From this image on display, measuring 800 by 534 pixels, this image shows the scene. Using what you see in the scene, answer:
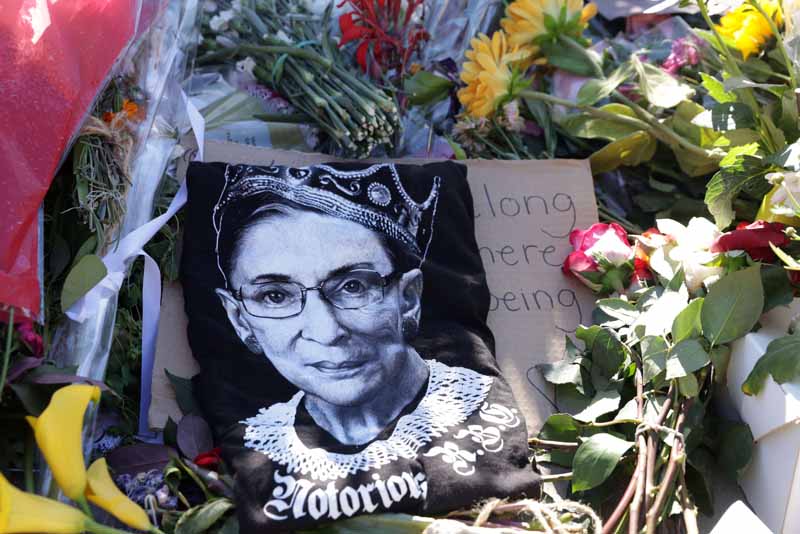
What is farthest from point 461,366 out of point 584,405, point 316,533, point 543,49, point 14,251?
point 543,49

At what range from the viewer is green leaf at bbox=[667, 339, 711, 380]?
83cm

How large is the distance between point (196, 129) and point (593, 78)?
0.55 meters

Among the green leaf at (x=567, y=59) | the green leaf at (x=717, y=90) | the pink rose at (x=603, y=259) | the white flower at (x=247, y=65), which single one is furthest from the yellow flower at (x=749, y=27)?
the white flower at (x=247, y=65)

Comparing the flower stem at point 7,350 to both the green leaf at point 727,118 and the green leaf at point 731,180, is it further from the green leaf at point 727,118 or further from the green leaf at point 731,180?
the green leaf at point 727,118

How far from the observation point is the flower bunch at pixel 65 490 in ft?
2.00

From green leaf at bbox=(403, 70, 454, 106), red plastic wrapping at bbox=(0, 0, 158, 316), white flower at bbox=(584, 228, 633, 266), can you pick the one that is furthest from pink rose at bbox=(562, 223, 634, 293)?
red plastic wrapping at bbox=(0, 0, 158, 316)

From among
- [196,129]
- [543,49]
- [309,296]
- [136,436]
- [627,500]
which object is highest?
[543,49]

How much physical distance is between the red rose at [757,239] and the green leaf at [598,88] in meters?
0.33

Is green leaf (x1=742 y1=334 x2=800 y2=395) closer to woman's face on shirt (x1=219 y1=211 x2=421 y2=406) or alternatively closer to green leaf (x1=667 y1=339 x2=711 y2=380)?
green leaf (x1=667 y1=339 x2=711 y2=380)

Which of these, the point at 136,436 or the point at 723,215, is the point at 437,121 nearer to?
the point at 723,215

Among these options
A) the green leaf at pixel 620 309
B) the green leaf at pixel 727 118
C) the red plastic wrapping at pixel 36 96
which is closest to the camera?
the red plastic wrapping at pixel 36 96

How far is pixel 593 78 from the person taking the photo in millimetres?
1220

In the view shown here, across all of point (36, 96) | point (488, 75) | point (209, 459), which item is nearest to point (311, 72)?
point (488, 75)

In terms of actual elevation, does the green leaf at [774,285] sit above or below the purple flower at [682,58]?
below
